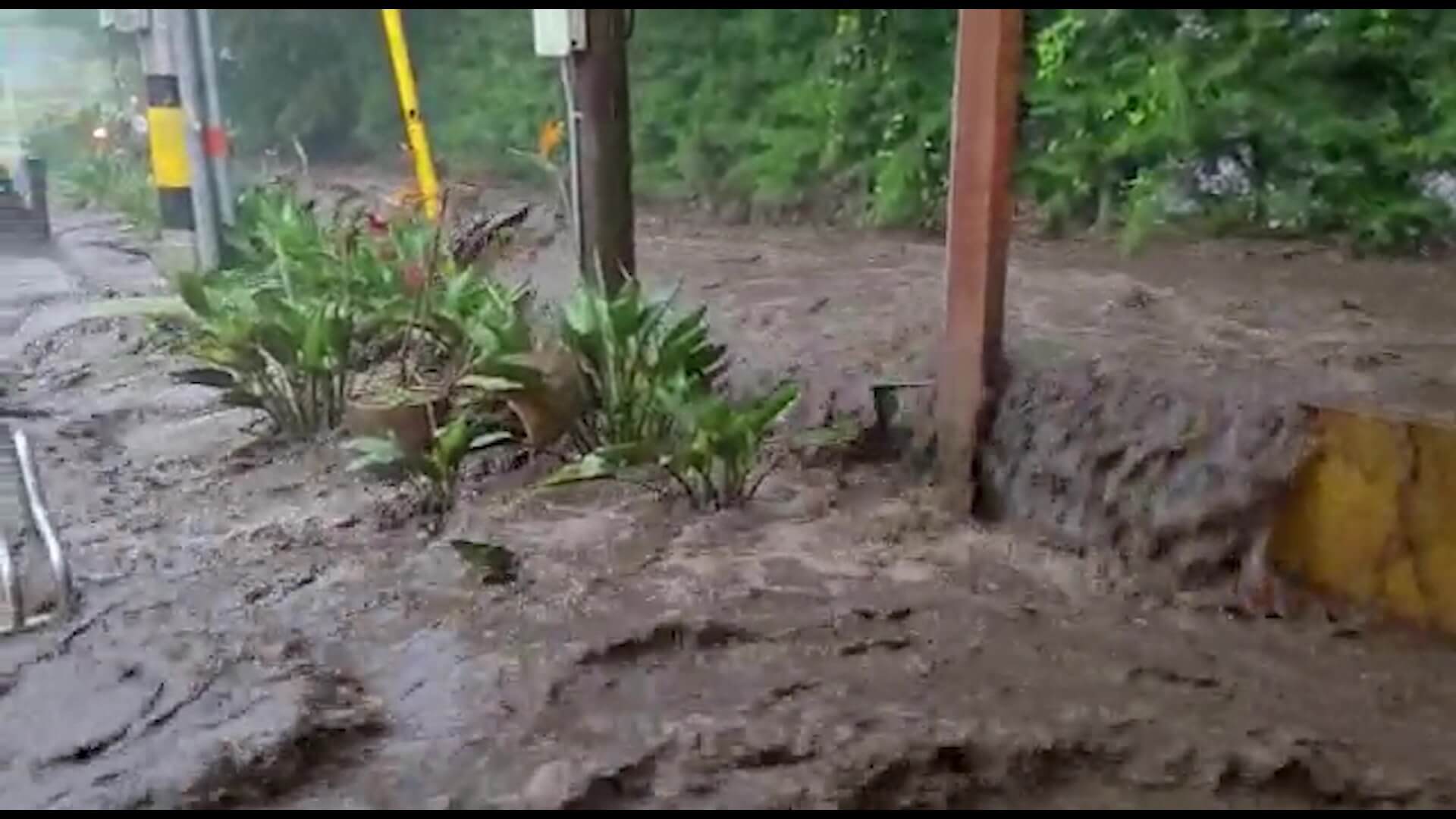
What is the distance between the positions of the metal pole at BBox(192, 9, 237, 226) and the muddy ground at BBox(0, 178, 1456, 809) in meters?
0.82

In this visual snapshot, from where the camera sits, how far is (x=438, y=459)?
9.73 ft

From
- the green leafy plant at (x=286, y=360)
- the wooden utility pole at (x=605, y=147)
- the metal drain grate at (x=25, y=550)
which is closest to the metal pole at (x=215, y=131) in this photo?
the green leafy plant at (x=286, y=360)

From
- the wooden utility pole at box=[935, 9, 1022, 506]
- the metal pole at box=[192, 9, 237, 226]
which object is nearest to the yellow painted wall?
the wooden utility pole at box=[935, 9, 1022, 506]

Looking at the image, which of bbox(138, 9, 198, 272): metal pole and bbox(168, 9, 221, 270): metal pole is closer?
bbox(138, 9, 198, 272): metal pole

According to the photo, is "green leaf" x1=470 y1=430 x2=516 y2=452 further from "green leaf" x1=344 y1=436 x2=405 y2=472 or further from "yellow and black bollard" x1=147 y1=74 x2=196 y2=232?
"yellow and black bollard" x1=147 y1=74 x2=196 y2=232

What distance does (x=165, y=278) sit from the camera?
4430 mm

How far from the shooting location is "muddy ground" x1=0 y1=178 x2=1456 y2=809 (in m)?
1.81

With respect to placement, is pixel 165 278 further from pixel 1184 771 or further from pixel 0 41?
pixel 1184 771

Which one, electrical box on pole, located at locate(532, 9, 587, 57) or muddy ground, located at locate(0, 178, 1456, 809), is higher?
electrical box on pole, located at locate(532, 9, 587, 57)

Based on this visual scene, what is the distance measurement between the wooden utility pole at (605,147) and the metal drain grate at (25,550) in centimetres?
139

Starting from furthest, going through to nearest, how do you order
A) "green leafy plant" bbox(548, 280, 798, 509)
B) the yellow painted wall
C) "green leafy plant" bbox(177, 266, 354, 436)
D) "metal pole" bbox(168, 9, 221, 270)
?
"metal pole" bbox(168, 9, 221, 270)
"green leafy plant" bbox(177, 266, 354, 436)
"green leafy plant" bbox(548, 280, 798, 509)
the yellow painted wall

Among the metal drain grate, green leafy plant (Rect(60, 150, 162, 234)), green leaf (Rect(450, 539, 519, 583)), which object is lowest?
the metal drain grate

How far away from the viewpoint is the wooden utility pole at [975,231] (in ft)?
8.92

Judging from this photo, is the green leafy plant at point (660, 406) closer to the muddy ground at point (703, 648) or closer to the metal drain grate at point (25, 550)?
the muddy ground at point (703, 648)
